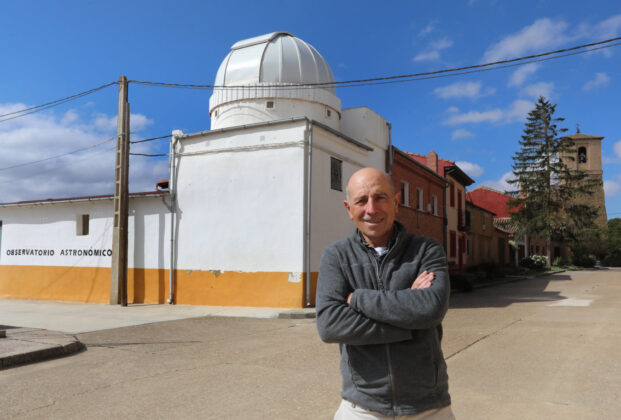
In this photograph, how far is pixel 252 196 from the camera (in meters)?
14.7

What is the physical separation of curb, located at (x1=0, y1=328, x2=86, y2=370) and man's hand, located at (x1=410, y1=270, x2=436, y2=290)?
22.4 feet

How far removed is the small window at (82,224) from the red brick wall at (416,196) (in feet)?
40.0

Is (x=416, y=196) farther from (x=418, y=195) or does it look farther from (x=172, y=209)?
(x=172, y=209)

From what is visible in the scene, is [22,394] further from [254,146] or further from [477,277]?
[477,277]

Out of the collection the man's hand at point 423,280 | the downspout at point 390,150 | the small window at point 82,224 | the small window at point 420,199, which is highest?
the downspout at point 390,150

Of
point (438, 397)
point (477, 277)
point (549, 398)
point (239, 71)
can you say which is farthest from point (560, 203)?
point (438, 397)

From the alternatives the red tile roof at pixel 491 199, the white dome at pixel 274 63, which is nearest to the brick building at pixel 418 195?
the white dome at pixel 274 63

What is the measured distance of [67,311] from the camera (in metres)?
13.9

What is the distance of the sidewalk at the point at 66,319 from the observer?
7391mm

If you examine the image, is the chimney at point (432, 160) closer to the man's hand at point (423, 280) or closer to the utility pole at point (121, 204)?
the utility pole at point (121, 204)

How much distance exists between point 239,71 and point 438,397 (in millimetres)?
17008

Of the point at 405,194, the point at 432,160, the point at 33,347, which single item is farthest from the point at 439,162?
the point at 33,347

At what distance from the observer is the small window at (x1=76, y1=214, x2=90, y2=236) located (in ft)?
58.5

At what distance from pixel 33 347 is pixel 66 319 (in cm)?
493
